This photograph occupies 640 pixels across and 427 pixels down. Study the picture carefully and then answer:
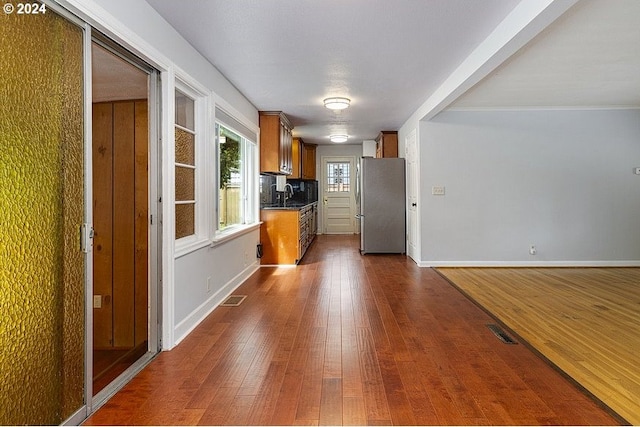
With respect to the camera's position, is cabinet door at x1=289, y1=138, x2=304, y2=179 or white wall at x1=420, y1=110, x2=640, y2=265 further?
cabinet door at x1=289, y1=138, x2=304, y2=179

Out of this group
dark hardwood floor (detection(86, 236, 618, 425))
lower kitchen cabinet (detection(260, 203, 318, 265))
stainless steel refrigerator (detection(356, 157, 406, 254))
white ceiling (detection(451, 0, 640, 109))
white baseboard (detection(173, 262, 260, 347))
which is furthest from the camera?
stainless steel refrigerator (detection(356, 157, 406, 254))

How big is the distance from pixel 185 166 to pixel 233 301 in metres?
1.50

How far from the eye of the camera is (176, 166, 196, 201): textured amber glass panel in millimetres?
3094

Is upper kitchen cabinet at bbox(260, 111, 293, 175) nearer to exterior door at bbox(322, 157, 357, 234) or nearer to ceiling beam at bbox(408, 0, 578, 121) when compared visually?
ceiling beam at bbox(408, 0, 578, 121)

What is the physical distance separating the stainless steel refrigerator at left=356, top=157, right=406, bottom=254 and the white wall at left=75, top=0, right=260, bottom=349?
131 inches

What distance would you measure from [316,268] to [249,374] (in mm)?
3477

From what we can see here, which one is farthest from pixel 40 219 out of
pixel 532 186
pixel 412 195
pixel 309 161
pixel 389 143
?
pixel 309 161

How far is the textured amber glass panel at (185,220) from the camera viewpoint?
10.2 feet

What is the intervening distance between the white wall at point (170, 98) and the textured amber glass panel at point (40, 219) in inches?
11.5

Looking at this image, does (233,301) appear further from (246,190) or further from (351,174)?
(351,174)

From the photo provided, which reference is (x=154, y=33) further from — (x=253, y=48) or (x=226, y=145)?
(x=226, y=145)

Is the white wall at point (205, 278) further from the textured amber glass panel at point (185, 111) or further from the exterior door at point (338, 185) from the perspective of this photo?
the exterior door at point (338, 185)

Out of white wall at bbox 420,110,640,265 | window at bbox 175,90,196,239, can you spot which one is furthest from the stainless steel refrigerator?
window at bbox 175,90,196,239

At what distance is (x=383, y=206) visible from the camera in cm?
716
